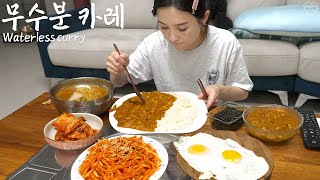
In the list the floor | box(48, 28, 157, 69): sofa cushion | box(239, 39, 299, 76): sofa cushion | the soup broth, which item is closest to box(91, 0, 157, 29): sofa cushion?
box(48, 28, 157, 69): sofa cushion

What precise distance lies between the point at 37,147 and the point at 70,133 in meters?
0.16

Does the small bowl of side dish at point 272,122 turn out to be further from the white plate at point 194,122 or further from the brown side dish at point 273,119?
the white plate at point 194,122

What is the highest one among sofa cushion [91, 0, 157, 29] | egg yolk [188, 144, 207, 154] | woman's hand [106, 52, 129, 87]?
woman's hand [106, 52, 129, 87]

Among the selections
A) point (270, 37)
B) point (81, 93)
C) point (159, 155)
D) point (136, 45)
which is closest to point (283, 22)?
point (270, 37)

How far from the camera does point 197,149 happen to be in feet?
3.81

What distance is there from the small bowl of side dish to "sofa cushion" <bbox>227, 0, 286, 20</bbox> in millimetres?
2352

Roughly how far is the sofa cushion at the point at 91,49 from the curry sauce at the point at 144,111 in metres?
1.66

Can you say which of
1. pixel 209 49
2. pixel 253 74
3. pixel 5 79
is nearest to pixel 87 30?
pixel 5 79

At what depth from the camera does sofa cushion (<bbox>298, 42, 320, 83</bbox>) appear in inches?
Answer: 108

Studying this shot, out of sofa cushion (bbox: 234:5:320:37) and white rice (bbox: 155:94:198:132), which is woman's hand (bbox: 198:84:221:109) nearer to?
white rice (bbox: 155:94:198:132)

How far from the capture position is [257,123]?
1.27 meters

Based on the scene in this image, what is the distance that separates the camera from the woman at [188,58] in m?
1.54

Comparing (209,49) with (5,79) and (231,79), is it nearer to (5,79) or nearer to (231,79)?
(231,79)

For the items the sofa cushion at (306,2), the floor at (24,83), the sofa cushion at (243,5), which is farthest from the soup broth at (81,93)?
the sofa cushion at (306,2)
